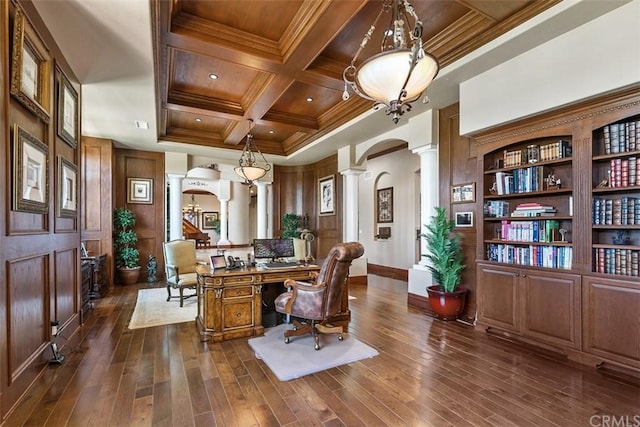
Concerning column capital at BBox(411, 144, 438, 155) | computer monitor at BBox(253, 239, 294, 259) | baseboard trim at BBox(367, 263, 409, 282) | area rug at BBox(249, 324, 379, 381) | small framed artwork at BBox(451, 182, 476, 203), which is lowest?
baseboard trim at BBox(367, 263, 409, 282)

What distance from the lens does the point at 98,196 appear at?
6359 mm

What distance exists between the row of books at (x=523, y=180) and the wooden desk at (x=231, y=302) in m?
2.92

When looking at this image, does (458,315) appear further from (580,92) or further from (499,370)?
(580,92)

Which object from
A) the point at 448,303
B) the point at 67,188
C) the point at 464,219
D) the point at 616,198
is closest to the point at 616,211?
the point at 616,198

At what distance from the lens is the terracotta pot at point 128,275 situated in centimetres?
664

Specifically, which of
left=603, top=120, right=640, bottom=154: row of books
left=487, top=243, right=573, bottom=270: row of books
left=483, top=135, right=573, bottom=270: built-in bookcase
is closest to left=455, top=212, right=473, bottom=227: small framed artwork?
left=483, top=135, right=573, bottom=270: built-in bookcase

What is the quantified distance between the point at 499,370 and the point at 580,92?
2.67 metres

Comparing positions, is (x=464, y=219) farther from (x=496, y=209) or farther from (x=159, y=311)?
(x=159, y=311)

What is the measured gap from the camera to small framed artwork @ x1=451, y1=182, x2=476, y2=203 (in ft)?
14.1

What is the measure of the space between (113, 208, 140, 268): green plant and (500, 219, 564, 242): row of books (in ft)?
23.1

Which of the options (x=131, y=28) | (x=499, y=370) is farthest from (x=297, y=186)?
(x=499, y=370)

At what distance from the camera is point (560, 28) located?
2877 mm

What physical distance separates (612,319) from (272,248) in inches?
144

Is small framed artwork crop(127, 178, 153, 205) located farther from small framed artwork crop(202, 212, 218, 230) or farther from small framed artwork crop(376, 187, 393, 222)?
small framed artwork crop(202, 212, 218, 230)
